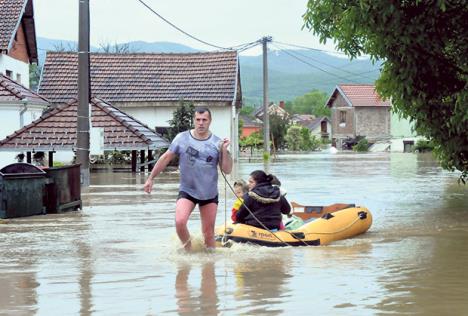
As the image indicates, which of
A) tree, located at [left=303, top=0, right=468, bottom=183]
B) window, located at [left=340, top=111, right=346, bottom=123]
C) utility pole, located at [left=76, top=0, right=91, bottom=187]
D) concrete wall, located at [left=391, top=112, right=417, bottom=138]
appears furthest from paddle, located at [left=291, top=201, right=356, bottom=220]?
window, located at [left=340, top=111, right=346, bottom=123]

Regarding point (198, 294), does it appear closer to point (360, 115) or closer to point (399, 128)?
point (399, 128)

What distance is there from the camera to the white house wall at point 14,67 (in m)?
40.2

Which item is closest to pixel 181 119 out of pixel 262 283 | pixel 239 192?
pixel 239 192

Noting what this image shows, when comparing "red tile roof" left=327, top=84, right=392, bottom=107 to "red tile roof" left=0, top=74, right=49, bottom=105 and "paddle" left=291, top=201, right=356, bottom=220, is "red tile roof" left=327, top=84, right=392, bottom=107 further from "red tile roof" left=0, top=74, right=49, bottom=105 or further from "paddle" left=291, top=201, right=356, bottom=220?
"paddle" left=291, top=201, right=356, bottom=220

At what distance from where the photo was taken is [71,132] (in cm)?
3125

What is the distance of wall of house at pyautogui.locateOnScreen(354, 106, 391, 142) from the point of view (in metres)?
99.9

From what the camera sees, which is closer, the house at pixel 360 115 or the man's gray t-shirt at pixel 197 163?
the man's gray t-shirt at pixel 197 163

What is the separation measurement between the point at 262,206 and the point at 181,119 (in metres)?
33.8

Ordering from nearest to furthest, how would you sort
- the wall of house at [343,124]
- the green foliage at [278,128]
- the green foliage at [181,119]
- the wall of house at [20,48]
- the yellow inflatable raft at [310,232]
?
the yellow inflatable raft at [310,232]
the wall of house at [20,48]
the green foliage at [181,119]
the green foliage at [278,128]
the wall of house at [343,124]

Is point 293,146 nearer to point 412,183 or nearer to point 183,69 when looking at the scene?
point 183,69

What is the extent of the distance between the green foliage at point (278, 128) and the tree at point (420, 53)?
67691mm

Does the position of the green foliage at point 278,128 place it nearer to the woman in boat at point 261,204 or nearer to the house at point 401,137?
the house at point 401,137

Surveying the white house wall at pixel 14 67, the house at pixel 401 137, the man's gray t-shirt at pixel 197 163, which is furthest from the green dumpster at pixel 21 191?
the house at pixel 401 137

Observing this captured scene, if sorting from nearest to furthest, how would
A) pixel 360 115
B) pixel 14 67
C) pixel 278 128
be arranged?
pixel 14 67 → pixel 278 128 → pixel 360 115
